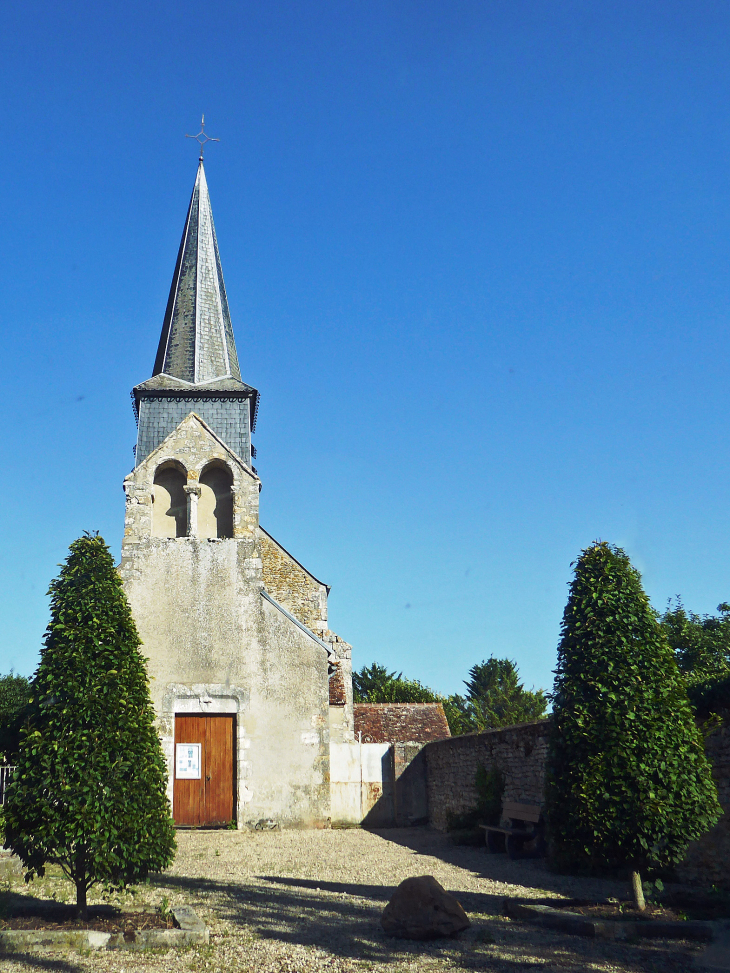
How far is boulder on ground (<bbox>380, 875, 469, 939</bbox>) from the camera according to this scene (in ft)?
21.5


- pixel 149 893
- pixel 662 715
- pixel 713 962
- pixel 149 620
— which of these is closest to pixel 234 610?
pixel 149 620

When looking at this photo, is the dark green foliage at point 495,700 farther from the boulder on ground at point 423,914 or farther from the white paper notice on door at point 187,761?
the boulder on ground at point 423,914

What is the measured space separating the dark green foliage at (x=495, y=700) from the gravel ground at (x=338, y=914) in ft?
148

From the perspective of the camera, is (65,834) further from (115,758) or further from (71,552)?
(71,552)

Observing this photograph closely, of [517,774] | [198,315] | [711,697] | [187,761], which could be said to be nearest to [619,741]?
[711,697]

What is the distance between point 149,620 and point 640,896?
437 inches

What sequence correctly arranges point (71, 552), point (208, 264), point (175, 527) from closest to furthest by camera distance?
point (71, 552) → point (175, 527) → point (208, 264)

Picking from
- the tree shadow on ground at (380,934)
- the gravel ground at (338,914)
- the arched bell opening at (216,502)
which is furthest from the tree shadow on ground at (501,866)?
the arched bell opening at (216,502)

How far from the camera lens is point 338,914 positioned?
24.8ft

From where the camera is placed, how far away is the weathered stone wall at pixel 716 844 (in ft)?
26.2

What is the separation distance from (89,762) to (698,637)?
2961 cm

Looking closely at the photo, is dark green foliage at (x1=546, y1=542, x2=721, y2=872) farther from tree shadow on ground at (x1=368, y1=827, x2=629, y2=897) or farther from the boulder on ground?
tree shadow on ground at (x1=368, y1=827, x2=629, y2=897)

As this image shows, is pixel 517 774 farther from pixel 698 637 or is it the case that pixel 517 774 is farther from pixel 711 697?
pixel 698 637

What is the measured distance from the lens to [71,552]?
780cm
